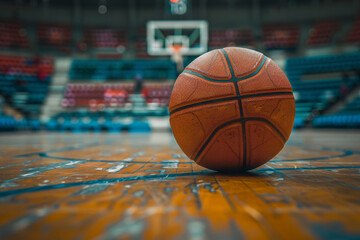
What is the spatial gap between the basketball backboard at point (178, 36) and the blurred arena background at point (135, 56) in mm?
100

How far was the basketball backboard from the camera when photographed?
1295cm

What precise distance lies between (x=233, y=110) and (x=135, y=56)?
16.2 m

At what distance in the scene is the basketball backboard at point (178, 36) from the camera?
12945mm

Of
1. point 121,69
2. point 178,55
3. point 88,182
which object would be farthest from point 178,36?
point 88,182

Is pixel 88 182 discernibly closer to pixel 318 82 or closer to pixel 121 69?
pixel 318 82

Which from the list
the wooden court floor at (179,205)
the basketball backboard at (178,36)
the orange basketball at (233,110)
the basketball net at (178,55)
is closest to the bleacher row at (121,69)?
the basketball net at (178,55)

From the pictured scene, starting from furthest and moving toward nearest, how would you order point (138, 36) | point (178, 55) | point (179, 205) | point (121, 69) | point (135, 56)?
point (138, 36), point (135, 56), point (121, 69), point (178, 55), point (179, 205)

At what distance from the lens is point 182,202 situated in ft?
3.80

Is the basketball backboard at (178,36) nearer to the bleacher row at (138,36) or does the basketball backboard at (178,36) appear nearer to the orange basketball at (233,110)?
the bleacher row at (138,36)

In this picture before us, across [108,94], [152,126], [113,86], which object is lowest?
[152,126]

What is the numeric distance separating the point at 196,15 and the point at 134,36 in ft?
14.2

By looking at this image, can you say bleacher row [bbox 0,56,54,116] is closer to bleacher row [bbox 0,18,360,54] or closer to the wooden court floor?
bleacher row [bbox 0,18,360,54]

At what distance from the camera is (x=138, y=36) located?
17359mm

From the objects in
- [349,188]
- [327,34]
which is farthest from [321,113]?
[349,188]
